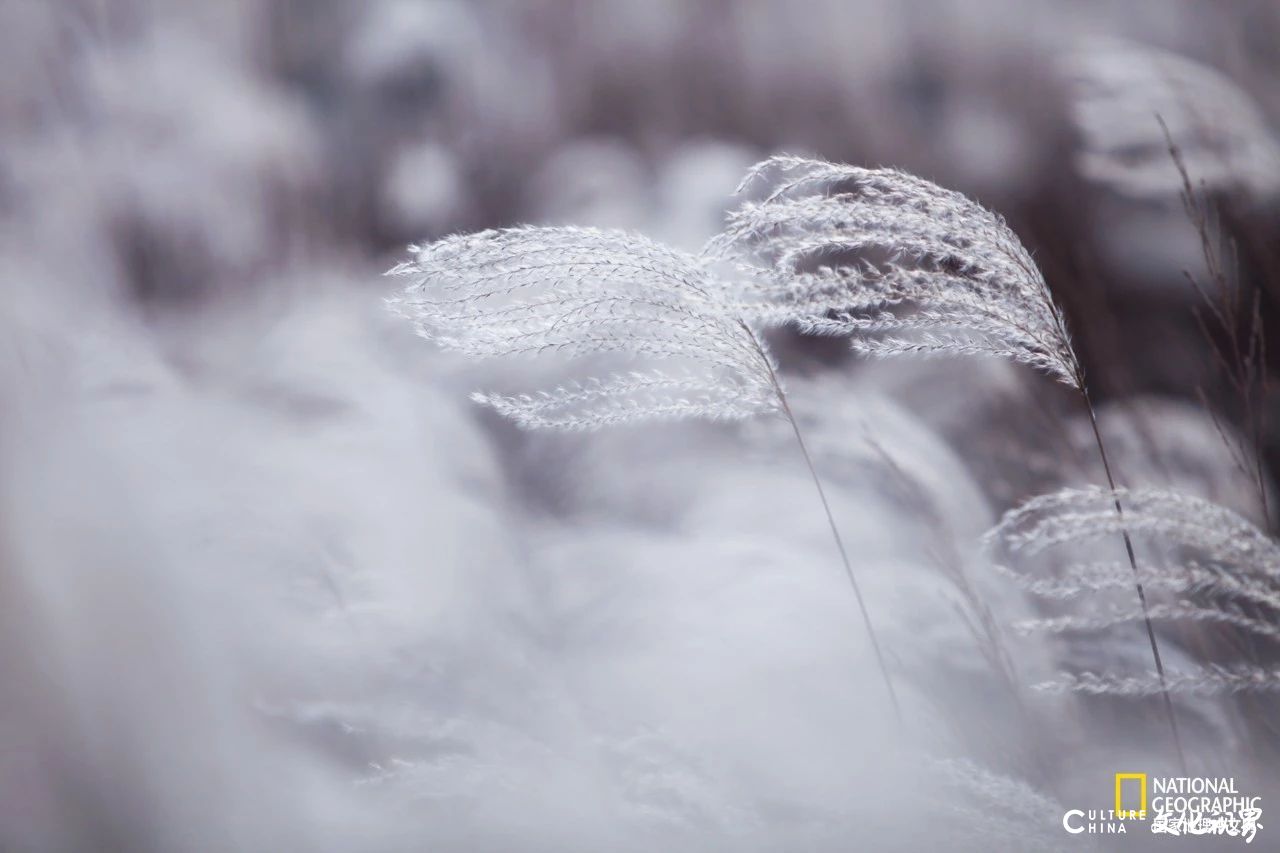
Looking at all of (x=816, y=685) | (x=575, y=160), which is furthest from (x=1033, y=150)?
(x=816, y=685)

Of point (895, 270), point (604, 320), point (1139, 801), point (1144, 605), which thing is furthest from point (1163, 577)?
point (604, 320)

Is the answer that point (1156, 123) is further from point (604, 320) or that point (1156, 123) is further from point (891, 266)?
point (604, 320)

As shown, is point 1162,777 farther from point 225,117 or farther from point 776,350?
point 225,117

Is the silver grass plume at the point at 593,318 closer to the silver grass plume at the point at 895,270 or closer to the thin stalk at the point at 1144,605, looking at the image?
the silver grass plume at the point at 895,270

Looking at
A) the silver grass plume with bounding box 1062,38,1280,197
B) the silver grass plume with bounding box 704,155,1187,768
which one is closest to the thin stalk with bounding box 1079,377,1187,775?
the silver grass plume with bounding box 704,155,1187,768

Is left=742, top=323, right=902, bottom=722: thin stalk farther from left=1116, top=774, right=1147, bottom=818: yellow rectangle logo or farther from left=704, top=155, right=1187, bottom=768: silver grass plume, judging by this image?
left=1116, top=774, right=1147, bottom=818: yellow rectangle logo
